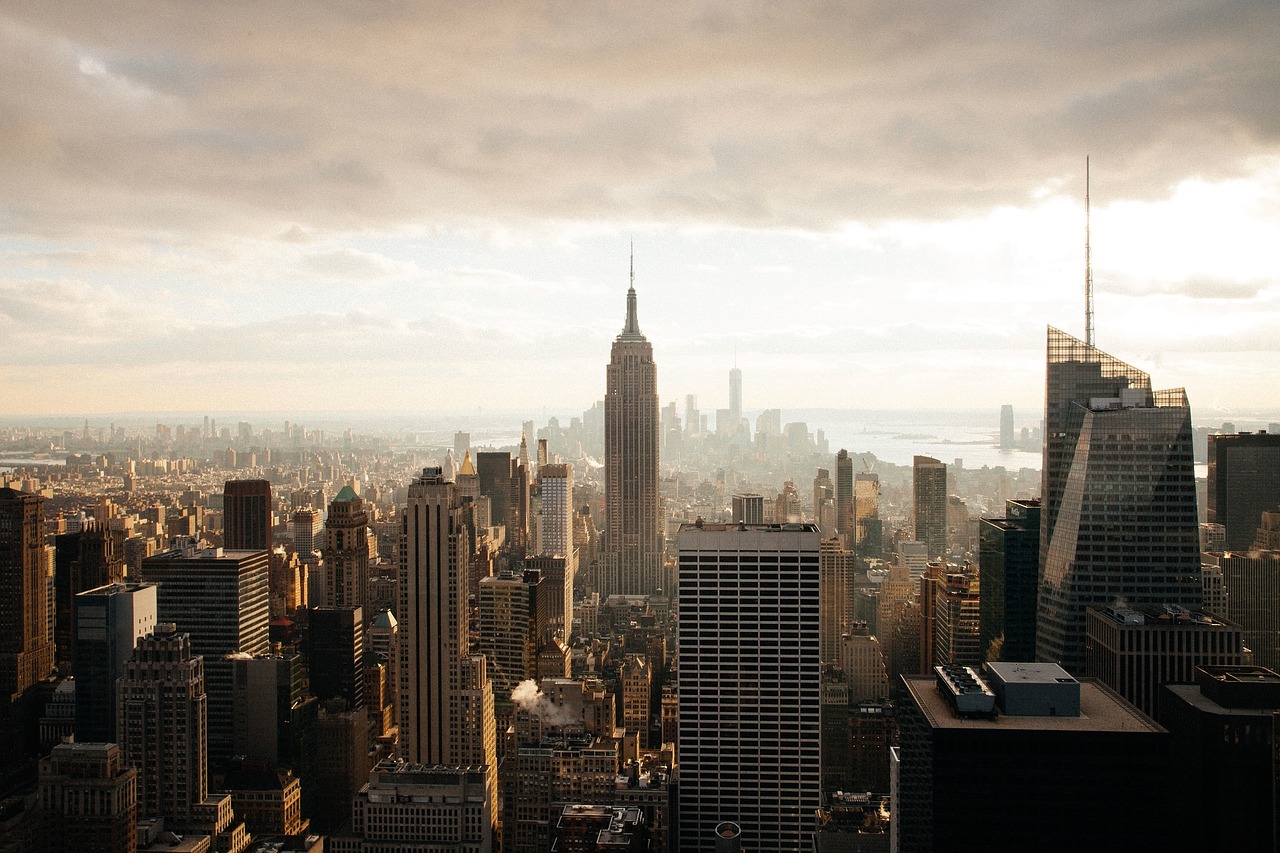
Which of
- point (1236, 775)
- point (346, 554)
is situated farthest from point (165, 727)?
point (1236, 775)

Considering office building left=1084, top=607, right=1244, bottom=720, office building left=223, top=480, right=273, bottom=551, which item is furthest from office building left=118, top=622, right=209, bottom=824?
office building left=1084, top=607, right=1244, bottom=720

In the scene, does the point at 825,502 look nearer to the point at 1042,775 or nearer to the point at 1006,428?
the point at 1006,428

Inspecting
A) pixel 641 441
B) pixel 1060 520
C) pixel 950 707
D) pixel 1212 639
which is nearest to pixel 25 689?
pixel 950 707

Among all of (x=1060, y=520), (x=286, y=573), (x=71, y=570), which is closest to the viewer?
(x=1060, y=520)

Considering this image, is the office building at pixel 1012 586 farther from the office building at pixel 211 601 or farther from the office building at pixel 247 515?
the office building at pixel 211 601

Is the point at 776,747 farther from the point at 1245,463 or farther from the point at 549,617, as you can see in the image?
the point at 549,617
